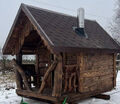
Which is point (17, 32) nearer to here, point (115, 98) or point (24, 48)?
point (24, 48)

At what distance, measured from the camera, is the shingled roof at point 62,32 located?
655 centimetres

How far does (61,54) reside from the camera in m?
6.86

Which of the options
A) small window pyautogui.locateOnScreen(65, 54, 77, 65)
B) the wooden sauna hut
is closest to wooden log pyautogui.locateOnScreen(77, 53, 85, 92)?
the wooden sauna hut

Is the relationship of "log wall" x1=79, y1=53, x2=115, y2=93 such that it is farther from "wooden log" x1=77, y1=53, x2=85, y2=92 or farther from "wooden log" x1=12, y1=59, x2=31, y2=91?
"wooden log" x1=12, y1=59, x2=31, y2=91

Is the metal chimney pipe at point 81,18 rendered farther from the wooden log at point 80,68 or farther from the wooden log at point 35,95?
the wooden log at point 35,95

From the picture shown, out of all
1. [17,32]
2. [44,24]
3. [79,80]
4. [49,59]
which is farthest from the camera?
[49,59]

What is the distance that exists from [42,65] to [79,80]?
7.60 feet

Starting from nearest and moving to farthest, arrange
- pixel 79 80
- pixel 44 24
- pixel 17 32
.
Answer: pixel 44 24, pixel 79 80, pixel 17 32

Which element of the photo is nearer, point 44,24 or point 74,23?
point 44,24

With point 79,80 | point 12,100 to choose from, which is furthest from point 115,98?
point 12,100

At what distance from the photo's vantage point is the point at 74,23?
29.0 ft

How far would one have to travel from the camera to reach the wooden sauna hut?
6.61 metres

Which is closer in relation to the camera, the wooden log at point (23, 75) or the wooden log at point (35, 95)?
the wooden log at point (35, 95)

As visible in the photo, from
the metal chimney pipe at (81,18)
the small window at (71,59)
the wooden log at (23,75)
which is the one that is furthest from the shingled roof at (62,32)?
the wooden log at (23,75)
